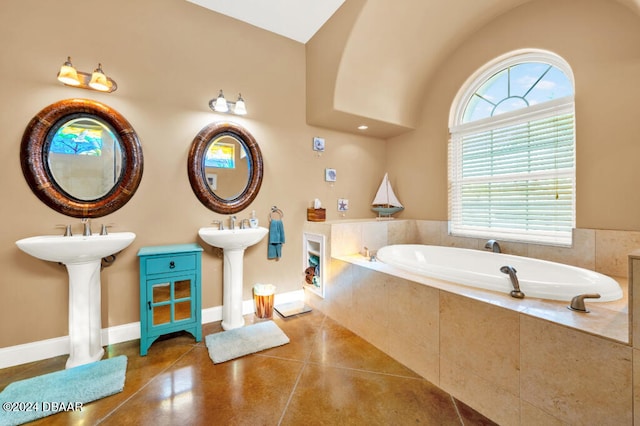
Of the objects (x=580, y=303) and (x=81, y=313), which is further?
(x=81, y=313)

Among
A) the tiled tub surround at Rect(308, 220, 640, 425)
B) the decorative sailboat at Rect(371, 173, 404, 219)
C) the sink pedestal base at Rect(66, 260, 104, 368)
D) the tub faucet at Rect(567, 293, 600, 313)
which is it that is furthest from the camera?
the decorative sailboat at Rect(371, 173, 404, 219)

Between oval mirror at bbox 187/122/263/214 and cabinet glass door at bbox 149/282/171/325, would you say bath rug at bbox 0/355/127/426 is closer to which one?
cabinet glass door at bbox 149/282/171/325

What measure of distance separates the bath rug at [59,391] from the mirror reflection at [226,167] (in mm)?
1533

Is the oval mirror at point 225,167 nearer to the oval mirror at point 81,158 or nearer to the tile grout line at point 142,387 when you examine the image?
the oval mirror at point 81,158

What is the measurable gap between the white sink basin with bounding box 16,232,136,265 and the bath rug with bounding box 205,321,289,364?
1.03 metres

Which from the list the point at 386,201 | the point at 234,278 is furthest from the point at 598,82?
the point at 234,278

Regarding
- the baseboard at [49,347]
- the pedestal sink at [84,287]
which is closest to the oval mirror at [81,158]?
the pedestal sink at [84,287]

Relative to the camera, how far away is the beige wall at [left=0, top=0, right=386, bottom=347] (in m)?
1.81

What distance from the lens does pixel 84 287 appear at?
1.79 metres

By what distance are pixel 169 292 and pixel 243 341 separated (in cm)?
70

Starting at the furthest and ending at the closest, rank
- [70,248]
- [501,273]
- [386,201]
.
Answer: [386,201] → [501,273] → [70,248]

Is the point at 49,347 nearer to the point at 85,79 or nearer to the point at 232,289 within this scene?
the point at 232,289

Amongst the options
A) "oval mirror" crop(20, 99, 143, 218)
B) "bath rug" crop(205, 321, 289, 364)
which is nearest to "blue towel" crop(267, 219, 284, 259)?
"bath rug" crop(205, 321, 289, 364)

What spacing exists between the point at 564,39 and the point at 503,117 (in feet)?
2.16
